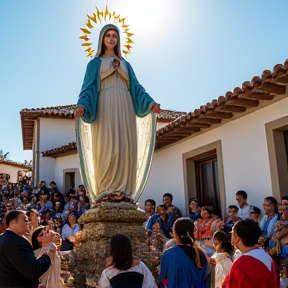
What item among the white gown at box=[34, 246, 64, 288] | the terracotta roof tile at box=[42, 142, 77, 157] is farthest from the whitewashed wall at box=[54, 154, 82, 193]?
the white gown at box=[34, 246, 64, 288]

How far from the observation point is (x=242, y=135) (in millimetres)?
8461

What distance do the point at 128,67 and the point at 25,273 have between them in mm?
3631

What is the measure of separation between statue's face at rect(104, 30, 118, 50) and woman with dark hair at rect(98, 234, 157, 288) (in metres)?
3.56

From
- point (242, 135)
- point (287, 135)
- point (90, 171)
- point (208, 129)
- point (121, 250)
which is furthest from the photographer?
point (208, 129)

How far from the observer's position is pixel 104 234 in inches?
187

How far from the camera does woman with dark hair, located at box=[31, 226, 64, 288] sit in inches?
145

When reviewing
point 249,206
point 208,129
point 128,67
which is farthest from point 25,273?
point 208,129

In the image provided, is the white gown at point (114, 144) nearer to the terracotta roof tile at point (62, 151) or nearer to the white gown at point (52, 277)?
the white gown at point (52, 277)

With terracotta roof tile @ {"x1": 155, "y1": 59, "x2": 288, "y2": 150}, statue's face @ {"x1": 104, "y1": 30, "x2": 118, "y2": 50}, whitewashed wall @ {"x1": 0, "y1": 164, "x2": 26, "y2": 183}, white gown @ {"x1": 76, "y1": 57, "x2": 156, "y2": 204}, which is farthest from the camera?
whitewashed wall @ {"x1": 0, "y1": 164, "x2": 26, "y2": 183}

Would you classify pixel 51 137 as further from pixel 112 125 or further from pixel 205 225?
pixel 112 125

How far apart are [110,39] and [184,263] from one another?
3.70 metres

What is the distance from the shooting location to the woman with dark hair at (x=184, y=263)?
3.09m

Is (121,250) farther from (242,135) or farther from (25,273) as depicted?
(242,135)

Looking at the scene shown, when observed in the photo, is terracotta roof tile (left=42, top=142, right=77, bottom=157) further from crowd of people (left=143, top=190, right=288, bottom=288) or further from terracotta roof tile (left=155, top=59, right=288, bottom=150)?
crowd of people (left=143, top=190, right=288, bottom=288)
